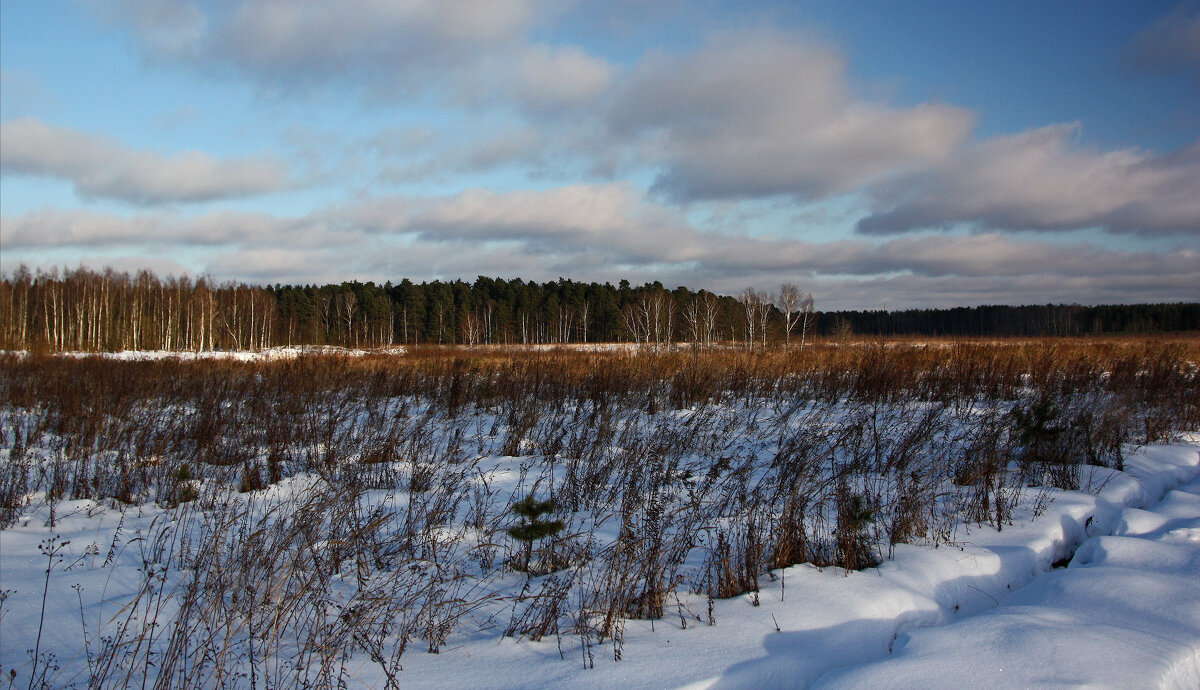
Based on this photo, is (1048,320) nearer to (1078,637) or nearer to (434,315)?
(434,315)

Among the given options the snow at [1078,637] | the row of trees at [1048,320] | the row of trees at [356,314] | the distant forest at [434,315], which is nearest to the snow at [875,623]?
the snow at [1078,637]

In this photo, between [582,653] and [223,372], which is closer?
[582,653]

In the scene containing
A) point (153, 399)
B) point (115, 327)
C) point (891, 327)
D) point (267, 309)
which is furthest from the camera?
point (891, 327)

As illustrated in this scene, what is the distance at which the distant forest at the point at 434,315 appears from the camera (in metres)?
48.4

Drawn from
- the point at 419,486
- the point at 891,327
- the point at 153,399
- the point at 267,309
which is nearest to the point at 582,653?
the point at 419,486

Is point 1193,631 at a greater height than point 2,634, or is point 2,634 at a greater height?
point 1193,631

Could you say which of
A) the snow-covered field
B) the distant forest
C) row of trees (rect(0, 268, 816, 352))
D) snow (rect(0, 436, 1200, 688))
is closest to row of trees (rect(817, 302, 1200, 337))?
the distant forest

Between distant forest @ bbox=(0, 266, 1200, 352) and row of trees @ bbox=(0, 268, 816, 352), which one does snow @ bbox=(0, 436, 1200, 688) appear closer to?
row of trees @ bbox=(0, 268, 816, 352)

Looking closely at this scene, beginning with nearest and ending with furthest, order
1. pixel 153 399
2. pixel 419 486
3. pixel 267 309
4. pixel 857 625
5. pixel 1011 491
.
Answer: pixel 857 625, pixel 1011 491, pixel 419 486, pixel 153 399, pixel 267 309

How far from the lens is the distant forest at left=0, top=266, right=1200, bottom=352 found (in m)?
48.4

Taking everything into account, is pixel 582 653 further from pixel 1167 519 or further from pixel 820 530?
pixel 1167 519

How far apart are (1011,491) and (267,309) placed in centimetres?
6248

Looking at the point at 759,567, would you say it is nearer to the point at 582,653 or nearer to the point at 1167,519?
the point at 582,653

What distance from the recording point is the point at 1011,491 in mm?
5012
